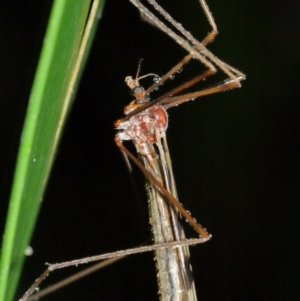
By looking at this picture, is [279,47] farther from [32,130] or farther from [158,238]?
[32,130]

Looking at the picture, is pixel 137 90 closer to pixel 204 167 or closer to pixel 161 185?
pixel 161 185

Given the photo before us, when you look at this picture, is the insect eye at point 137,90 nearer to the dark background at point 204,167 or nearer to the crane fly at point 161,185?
the crane fly at point 161,185

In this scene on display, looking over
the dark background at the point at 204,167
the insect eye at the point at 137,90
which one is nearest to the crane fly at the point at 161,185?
the insect eye at the point at 137,90

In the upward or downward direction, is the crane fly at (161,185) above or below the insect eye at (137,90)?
below

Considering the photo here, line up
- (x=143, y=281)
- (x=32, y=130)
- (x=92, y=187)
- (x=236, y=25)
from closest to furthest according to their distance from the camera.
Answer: (x=32, y=130)
(x=236, y=25)
(x=92, y=187)
(x=143, y=281)

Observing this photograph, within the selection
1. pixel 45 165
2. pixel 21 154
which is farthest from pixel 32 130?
pixel 45 165

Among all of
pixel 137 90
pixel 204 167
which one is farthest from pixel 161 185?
pixel 204 167

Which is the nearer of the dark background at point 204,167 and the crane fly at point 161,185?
the crane fly at point 161,185

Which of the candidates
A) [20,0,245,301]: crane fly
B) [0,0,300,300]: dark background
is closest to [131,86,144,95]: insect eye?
[20,0,245,301]: crane fly
